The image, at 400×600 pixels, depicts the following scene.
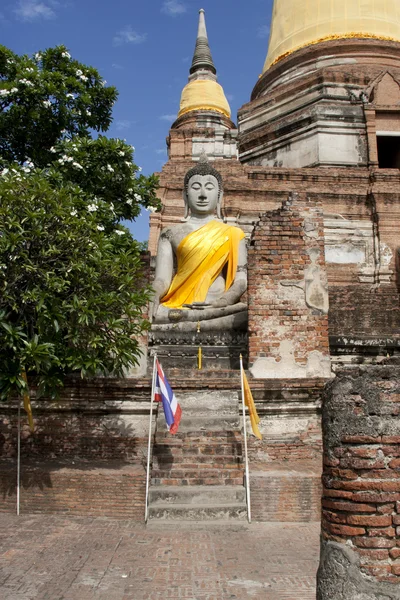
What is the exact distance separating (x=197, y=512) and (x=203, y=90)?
21.7 meters

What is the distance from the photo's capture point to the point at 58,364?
6.00 meters

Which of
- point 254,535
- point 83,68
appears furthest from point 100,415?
point 83,68

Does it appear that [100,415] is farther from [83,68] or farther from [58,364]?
[83,68]

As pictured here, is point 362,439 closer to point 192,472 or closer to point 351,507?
point 351,507

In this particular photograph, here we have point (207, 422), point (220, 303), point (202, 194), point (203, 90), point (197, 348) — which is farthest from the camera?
point (203, 90)

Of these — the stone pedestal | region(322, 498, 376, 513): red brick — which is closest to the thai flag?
the stone pedestal

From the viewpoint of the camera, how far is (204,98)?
78.7 feet

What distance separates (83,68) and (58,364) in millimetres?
6761

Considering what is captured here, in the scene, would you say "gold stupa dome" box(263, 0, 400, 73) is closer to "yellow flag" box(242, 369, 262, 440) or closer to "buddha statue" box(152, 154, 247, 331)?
"buddha statue" box(152, 154, 247, 331)

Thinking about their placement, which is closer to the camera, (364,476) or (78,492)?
(364,476)

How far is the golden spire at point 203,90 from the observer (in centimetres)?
2372

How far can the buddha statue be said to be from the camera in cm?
927

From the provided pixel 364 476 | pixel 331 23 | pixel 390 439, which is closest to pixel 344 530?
pixel 364 476

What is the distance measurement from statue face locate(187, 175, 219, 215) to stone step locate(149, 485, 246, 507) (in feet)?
20.4
